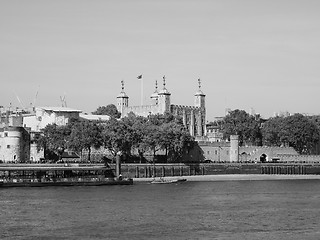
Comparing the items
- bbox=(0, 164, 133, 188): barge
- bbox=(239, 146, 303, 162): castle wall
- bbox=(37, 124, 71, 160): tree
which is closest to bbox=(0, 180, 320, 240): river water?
bbox=(0, 164, 133, 188): barge

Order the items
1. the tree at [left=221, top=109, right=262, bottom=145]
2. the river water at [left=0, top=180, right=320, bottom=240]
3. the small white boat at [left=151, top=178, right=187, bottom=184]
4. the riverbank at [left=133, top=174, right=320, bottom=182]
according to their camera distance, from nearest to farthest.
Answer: the river water at [left=0, top=180, right=320, bottom=240] → the small white boat at [left=151, top=178, right=187, bottom=184] → the riverbank at [left=133, top=174, right=320, bottom=182] → the tree at [left=221, top=109, right=262, bottom=145]

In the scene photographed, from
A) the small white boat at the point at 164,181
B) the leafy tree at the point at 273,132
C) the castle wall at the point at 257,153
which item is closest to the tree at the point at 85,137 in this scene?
the small white boat at the point at 164,181

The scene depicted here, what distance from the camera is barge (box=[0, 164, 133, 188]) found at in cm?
10594

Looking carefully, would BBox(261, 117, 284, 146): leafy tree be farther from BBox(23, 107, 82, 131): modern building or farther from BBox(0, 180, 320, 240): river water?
BBox(0, 180, 320, 240): river water

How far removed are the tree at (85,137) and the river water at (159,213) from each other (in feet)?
82.2

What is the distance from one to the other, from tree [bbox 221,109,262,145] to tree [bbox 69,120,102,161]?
44.4 meters

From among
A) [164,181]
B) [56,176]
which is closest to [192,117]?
[164,181]

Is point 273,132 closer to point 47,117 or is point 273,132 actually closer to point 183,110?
point 183,110

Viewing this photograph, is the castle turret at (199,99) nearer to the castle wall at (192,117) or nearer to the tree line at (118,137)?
the castle wall at (192,117)

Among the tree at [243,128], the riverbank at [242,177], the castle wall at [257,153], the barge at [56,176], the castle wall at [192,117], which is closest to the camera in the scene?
the barge at [56,176]

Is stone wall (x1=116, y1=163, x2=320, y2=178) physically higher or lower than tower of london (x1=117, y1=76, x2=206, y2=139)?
lower

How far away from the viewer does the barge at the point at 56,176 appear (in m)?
106

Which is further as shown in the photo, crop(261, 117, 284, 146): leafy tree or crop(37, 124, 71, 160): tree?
crop(261, 117, 284, 146): leafy tree

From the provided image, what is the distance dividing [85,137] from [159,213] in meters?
56.4
